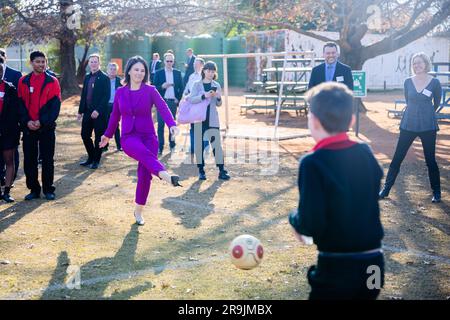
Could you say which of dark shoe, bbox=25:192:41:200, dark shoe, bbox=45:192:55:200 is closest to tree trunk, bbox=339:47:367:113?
dark shoe, bbox=45:192:55:200

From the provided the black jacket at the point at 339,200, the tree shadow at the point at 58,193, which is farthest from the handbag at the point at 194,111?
the black jacket at the point at 339,200

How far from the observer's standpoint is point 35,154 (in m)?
8.90

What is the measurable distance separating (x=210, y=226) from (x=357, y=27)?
15.2m

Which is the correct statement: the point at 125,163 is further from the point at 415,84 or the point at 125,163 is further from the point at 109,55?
the point at 109,55

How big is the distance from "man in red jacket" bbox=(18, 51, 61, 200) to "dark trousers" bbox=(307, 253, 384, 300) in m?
6.25

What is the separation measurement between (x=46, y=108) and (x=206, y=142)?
3065 mm

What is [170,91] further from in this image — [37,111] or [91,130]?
[37,111]

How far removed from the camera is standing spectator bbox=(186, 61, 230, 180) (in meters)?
10.2

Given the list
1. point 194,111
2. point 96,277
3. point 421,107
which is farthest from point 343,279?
point 194,111

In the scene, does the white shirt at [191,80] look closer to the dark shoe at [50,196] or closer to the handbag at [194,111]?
the handbag at [194,111]

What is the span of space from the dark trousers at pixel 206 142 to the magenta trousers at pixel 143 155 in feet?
10.3

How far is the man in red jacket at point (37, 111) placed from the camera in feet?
28.1

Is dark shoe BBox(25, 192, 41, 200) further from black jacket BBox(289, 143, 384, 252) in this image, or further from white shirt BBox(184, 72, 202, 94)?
black jacket BBox(289, 143, 384, 252)
